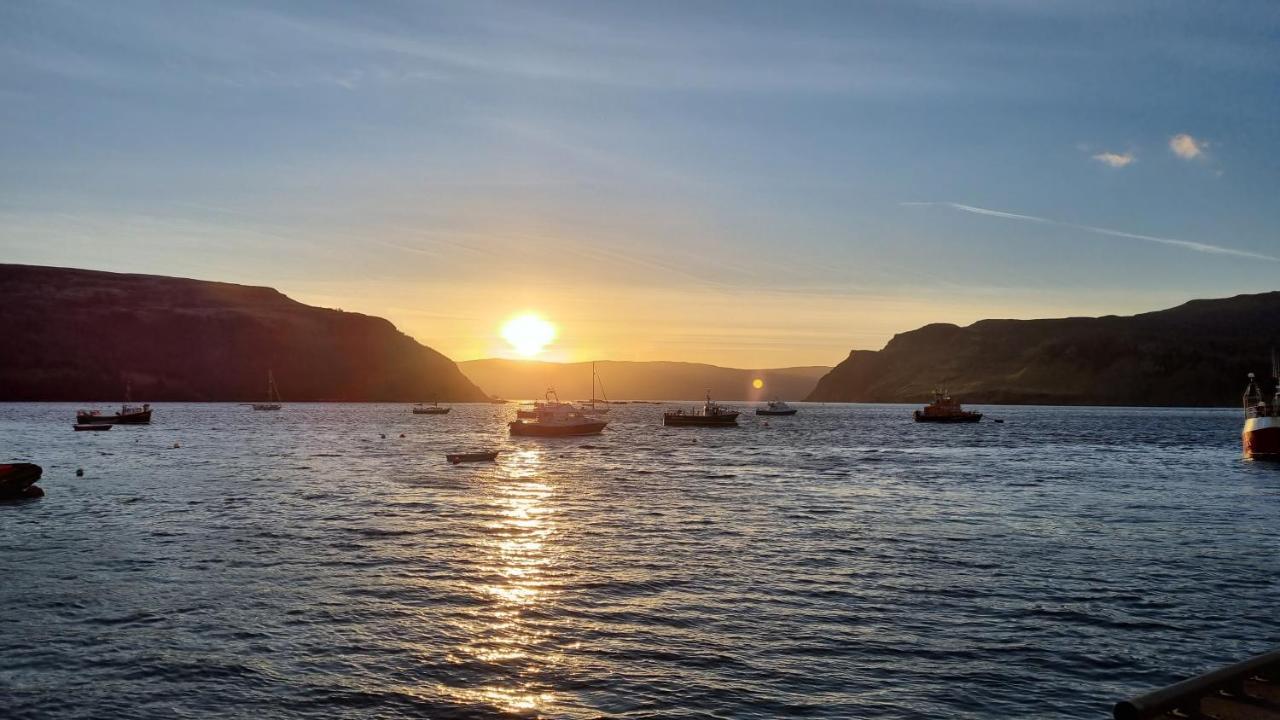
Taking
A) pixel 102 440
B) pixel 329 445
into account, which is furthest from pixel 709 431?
pixel 102 440

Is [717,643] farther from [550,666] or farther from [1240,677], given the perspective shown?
[1240,677]

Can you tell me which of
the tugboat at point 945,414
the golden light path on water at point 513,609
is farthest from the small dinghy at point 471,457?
the tugboat at point 945,414

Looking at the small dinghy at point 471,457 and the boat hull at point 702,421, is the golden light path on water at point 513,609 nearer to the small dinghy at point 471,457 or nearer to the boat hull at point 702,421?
the small dinghy at point 471,457

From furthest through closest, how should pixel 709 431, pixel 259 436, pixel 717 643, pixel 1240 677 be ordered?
1. pixel 709 431
2. pixel 259 436
3. pixel 717 643
4. pixel 1240 677

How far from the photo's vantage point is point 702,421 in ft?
515

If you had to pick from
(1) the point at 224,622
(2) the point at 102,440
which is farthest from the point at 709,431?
(1) the point at 224,622

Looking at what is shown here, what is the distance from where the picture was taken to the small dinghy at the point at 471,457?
75125 millimetres

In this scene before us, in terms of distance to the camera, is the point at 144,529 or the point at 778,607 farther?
the point at 144,529

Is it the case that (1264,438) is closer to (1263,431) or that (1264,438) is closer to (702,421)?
(1263,431)

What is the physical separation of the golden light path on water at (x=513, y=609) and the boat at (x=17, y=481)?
25326 millimetres

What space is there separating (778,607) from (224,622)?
544 inches

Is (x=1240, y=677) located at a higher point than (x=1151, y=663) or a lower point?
higher

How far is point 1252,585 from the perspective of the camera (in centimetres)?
2545

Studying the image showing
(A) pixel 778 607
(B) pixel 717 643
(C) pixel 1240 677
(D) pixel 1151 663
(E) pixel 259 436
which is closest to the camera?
(C) pixel 1240 677
